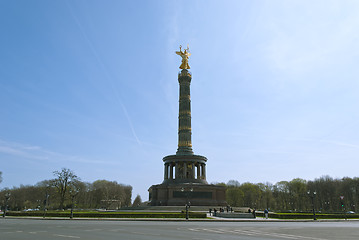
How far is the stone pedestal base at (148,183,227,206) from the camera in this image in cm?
4962

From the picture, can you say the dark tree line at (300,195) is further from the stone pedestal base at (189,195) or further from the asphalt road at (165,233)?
the asphalt road at (165,233)

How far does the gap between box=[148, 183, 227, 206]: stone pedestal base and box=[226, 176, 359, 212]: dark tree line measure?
3863 centimetres

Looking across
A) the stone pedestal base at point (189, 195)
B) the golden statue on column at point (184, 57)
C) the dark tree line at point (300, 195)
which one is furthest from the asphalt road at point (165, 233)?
the dark tree line at point (300, 195)

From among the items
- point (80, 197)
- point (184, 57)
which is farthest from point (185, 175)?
point (80, 197)

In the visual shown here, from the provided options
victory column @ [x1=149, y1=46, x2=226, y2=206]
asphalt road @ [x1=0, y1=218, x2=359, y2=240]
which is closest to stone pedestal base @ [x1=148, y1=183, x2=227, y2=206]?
victory column @ [x1=149, y1=46, x2=226, y2=206]

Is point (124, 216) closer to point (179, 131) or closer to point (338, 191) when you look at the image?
point (179, 131)

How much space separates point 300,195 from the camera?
275 ft

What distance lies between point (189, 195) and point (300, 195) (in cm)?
5120

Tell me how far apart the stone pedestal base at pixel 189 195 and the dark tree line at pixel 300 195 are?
38.6m

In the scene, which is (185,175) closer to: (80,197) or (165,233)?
(165,233)

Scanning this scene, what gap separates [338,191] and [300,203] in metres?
17.1

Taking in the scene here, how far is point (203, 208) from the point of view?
46500 mm

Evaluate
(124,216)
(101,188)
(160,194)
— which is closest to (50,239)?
(124,216)

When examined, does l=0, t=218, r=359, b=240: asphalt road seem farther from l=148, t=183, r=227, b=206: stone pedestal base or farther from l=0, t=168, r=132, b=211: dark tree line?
l=0, t=168, r=132, b=211: dark tree line
